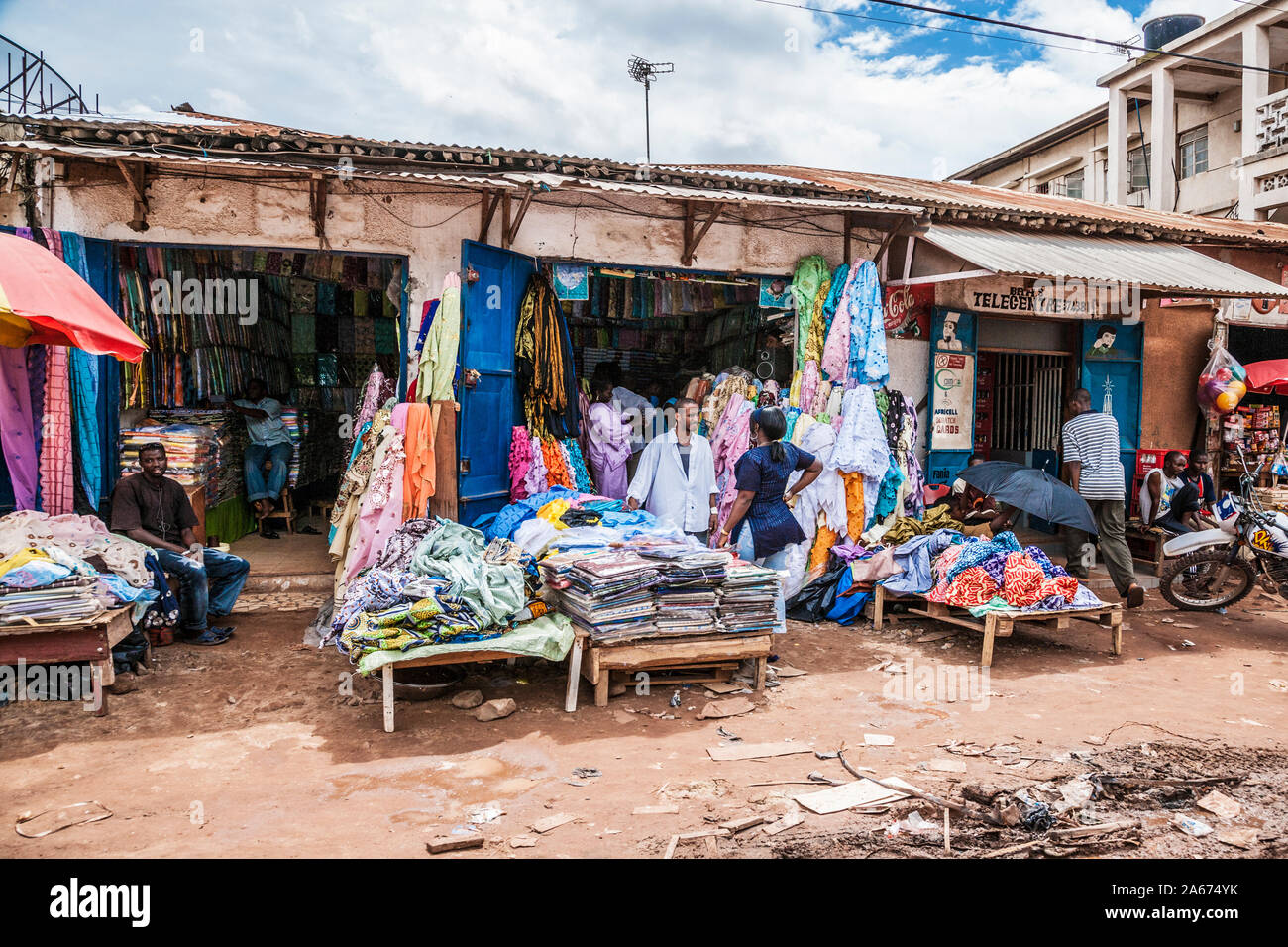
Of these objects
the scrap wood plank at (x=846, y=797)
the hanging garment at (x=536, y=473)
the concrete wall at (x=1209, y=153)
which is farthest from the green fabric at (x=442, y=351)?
the concrete wall at (x=1209, y=153)

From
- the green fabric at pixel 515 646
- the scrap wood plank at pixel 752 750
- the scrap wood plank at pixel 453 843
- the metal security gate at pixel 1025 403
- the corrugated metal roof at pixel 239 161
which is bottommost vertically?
the scrap wood plank at pixel 752 750

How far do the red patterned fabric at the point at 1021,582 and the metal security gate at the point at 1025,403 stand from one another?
13.3 ft

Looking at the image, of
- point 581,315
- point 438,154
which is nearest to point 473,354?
point 438,154

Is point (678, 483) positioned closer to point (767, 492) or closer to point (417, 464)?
point (767, 492)

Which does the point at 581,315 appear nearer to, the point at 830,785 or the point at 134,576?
the point at 134,576

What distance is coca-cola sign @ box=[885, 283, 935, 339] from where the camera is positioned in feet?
27.3

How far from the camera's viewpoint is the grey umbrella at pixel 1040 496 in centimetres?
675

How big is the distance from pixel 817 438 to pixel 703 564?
10.1ft

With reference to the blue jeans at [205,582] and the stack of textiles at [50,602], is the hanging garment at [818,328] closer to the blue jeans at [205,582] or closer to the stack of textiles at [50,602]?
the blue jeans at [205,582]

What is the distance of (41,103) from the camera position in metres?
9.45

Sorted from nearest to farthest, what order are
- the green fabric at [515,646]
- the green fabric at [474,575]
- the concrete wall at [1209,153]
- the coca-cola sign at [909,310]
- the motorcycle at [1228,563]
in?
the green fabric at [515,646]
the green fabric at [474,575]
the motorcycle at [1228,563]
the coca-cola sign at [909,310]
the concrete wall at [1209,153]

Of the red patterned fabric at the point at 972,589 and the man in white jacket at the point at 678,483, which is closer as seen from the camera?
the red patterned fabric at the point at 972,589

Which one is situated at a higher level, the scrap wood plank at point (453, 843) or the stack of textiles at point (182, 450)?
the stack of textiles at point (182, 450)

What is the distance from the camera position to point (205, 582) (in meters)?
6.10
